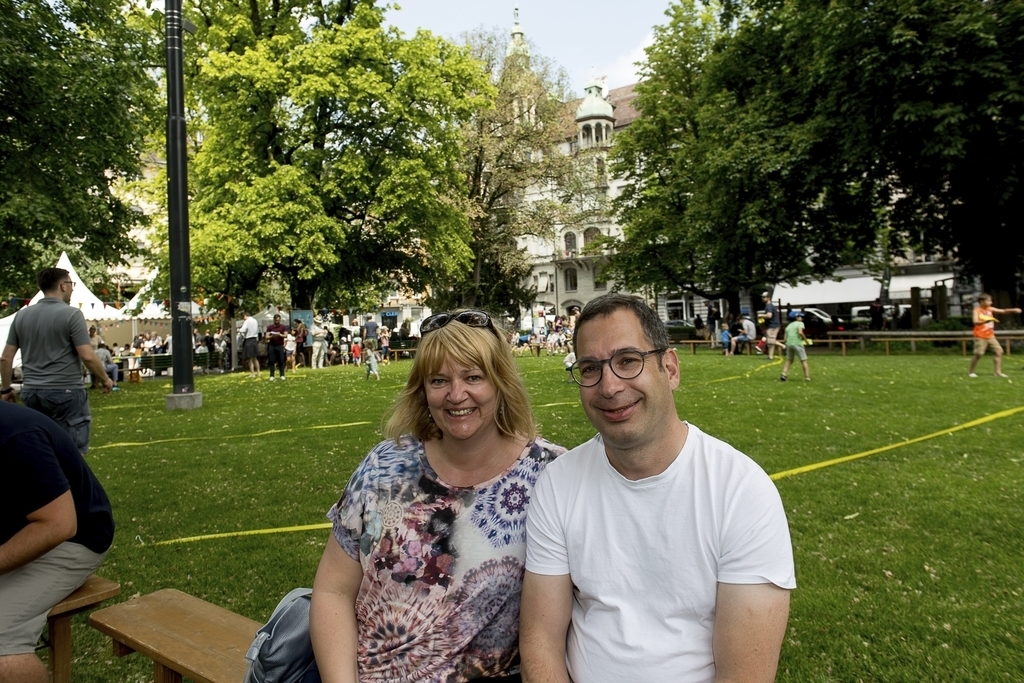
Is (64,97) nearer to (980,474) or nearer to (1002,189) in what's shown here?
(980,474)

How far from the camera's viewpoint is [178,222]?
1484cm

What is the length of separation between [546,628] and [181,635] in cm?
184

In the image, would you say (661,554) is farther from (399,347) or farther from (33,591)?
(399,347)

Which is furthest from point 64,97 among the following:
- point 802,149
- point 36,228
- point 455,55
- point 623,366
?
point 802,149

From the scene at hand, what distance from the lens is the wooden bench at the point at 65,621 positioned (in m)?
3.39

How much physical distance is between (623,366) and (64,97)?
18.5 meters

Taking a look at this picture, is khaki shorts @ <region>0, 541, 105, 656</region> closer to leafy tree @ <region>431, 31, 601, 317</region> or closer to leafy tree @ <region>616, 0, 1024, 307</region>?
leafy tree @ <region>616, 0, 1024, 307</region>

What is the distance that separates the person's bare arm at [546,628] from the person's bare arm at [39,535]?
2.01 meters

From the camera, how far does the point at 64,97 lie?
1678 centimetres

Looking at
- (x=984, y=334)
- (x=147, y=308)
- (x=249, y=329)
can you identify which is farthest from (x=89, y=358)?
(x=147, y=308)

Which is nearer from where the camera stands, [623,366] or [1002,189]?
[623,366]

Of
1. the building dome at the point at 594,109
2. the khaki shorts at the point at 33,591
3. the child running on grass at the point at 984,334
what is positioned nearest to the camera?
the khaki shorts at the point at 33,591

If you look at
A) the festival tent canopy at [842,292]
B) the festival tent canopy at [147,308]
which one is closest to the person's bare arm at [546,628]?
the festival tent canopy at [147,308]

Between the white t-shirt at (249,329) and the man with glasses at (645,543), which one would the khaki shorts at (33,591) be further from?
the white t-shirt at (249,329)
